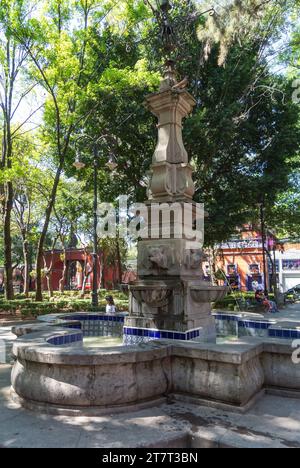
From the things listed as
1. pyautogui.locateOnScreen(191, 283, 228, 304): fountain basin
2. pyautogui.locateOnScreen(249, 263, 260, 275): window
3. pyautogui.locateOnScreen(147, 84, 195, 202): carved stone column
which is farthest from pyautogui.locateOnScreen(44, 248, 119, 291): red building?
pyautogui.locateOnScreen(191, 283, 228, 304): fountain basin

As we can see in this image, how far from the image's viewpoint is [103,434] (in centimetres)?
347

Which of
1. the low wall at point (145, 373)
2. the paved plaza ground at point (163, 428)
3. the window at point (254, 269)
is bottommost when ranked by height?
the paved plaza ground at point (163, 428)

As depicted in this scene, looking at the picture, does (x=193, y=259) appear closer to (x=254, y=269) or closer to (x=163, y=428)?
(x=163, y=428)

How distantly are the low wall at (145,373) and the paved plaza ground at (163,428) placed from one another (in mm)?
169

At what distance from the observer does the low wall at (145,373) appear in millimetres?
3955

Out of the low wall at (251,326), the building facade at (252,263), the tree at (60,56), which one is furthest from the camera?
the building facade at (252,263)

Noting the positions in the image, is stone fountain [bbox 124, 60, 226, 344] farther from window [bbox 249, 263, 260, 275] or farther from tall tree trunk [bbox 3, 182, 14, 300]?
window [bbox 249, 263, 260, 275]

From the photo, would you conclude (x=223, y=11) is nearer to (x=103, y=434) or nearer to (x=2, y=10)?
(x=2, y=10)

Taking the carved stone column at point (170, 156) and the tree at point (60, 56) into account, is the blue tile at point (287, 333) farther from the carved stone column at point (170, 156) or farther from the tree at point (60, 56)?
the tree at point (60, 56)

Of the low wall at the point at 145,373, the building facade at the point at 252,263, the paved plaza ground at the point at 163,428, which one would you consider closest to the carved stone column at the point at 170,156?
the low wall at the point at 145,373

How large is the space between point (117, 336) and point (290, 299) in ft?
69.2

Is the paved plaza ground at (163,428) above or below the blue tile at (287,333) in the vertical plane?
below

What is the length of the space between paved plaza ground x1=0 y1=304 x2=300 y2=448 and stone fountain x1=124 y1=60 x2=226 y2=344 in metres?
2.11
